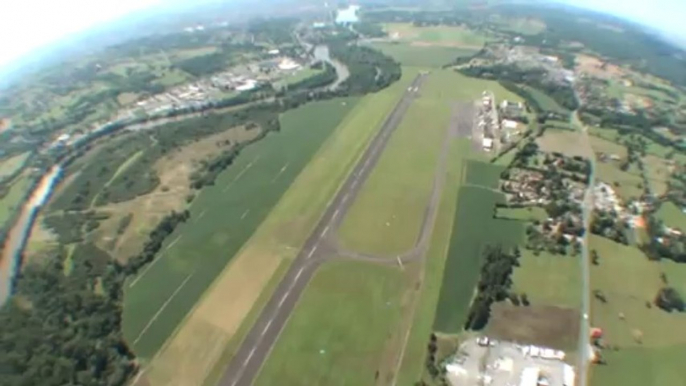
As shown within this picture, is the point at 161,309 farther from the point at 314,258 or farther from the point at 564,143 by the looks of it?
the point at 564,143

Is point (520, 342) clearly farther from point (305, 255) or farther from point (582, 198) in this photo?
point (582, 198)

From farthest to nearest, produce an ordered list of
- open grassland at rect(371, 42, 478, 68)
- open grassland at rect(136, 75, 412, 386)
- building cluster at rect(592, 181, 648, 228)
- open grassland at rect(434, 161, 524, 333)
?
open grassland at rect(371, 42, 478, 68) → building cluster at rect(592, 181, 648, 228) → open grassland at rect(434, 161, 524, 333) → open grassland at rect(136, 75, 412, 386)

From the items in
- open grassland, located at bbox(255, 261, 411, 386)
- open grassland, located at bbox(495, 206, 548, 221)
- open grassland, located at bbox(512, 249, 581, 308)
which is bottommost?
open grassland, located at bbox(495, 206, 548, 221)

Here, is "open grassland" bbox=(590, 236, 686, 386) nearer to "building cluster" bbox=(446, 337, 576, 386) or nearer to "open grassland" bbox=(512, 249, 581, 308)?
"open grassland" bbox=(512, 249, 581, 308)

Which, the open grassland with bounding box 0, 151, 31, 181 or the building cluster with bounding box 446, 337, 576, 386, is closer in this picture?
the building cluster with bounding box 446, 337, 576, 386

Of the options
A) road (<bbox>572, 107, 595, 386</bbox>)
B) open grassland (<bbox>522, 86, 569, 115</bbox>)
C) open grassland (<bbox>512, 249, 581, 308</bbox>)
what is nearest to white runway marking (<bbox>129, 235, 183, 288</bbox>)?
open grassland (<bbox>512, 249, 581, 308</bbox>)

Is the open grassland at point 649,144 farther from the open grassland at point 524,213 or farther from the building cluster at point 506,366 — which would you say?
the building cluster at point 506,366
